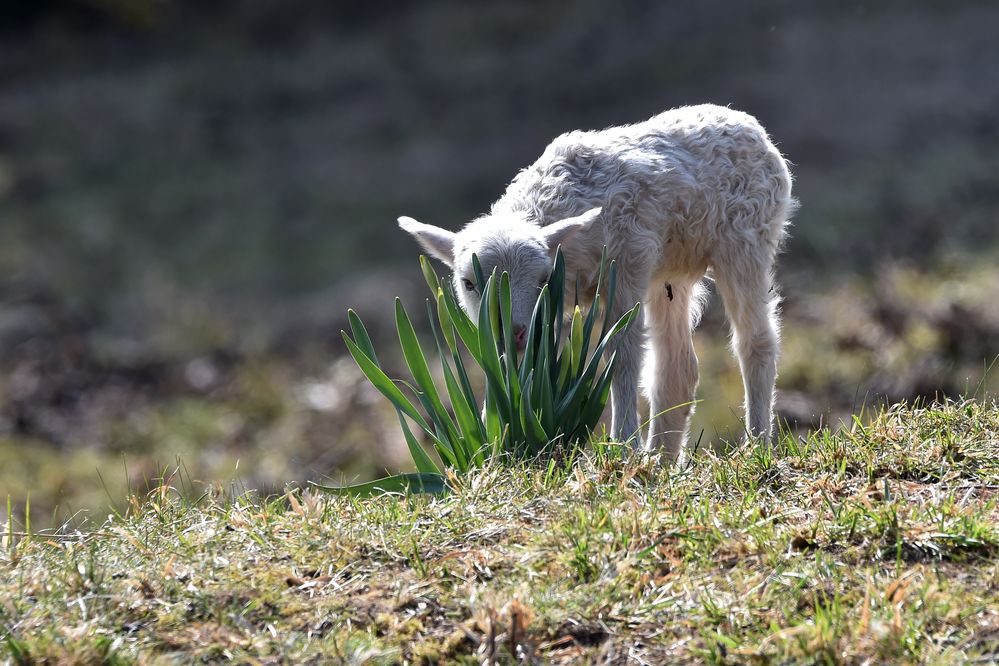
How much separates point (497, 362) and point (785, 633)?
1.89m

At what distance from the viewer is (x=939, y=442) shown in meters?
4.59

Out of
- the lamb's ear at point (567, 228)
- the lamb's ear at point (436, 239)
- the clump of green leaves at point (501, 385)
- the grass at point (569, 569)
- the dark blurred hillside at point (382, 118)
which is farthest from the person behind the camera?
the dark blurred hillside at point (382, 118)

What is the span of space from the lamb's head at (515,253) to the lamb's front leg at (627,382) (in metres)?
0.52

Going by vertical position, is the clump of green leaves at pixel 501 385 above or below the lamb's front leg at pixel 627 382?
above

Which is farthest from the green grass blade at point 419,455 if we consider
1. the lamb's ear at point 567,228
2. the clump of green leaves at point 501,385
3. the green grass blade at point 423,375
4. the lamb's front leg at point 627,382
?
the lamb's ear at point 567,228

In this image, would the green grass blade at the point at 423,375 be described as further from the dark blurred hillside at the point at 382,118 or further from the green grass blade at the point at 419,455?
the dark blurred hillside at the point at 382,118

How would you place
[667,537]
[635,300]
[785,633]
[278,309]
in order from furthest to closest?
[278,309] < [635,300] < [667,537] < [785,633]

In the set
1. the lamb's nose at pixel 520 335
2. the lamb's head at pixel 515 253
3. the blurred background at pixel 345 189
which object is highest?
the lamb's head at pixel 515 253

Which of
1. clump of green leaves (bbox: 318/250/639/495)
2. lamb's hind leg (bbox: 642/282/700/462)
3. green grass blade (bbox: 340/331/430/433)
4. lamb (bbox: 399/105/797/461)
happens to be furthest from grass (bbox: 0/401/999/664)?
lamb's hind leg (bbox: 642/282/700/462)

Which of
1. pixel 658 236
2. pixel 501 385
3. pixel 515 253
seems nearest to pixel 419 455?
pixel 501 385

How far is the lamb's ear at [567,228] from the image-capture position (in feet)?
18.4

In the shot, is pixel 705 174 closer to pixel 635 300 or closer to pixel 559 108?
pixel 635 300

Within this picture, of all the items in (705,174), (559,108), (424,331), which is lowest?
(424,331)

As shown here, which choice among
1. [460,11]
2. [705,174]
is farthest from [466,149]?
[705,174]
